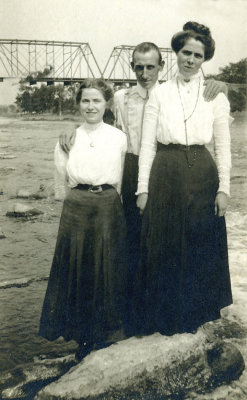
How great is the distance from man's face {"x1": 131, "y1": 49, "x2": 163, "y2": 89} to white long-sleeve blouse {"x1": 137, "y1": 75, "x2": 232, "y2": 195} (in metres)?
0.20

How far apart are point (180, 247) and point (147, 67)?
0.96 metres

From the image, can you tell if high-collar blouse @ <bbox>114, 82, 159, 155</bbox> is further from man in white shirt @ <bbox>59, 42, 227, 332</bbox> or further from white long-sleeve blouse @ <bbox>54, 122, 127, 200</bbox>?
white long-sleeve blouse @ <bbox>54, 122, 127, 200</bbox>

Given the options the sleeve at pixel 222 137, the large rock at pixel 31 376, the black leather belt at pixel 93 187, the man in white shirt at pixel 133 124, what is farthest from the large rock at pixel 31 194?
→ the sleeve at pixel 222 137

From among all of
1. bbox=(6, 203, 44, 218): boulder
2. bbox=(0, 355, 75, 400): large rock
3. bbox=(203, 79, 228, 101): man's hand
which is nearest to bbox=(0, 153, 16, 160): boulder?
bbox=(6, 203, 44, 218): boulder

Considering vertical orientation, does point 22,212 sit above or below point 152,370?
above

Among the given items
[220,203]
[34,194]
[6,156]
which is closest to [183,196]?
Answer: [220,203]

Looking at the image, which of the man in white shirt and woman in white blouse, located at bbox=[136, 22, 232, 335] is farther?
the man in white shirt

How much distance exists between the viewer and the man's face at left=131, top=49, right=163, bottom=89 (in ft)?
7.58

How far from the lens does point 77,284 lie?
229 centimetres

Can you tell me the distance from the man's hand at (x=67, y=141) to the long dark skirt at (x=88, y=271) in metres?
0.22

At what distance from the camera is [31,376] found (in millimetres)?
2334

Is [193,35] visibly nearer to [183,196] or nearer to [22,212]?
[183,196]

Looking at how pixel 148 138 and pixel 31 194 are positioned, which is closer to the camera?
pixel 148 138

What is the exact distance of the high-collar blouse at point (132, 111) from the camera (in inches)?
97.2
